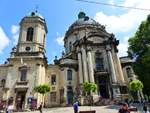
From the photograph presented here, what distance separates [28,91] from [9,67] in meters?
5.70

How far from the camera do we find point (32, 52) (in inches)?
1384

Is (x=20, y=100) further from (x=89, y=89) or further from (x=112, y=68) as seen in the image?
(x=112, y=68)

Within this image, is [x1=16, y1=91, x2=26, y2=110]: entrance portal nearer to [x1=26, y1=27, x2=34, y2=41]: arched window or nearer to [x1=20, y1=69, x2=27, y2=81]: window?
[x1=20, y1=69, x2=27, y2=81]: window

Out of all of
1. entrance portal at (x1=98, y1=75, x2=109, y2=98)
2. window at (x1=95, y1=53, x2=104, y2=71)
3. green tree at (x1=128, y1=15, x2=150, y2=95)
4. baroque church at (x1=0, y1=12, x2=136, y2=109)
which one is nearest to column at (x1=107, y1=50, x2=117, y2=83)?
baroque church at (x1=0, y1=12, x2=136, y2=109)

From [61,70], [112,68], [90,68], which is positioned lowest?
[112,68]

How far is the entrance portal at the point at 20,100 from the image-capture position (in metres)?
31.0

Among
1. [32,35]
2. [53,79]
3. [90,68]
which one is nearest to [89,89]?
[90,68]

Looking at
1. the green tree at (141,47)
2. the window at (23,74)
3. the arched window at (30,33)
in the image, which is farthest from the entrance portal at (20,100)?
the green tree at (141,47)

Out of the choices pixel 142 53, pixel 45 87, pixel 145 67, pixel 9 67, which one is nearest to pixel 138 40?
pixel 142 53

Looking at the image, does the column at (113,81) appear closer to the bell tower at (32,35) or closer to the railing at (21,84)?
the bell tower at (32,35)

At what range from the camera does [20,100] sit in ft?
103

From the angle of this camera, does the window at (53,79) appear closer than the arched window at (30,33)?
Yes

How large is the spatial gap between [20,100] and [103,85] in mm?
14414

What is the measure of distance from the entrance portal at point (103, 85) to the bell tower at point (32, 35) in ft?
39.0
